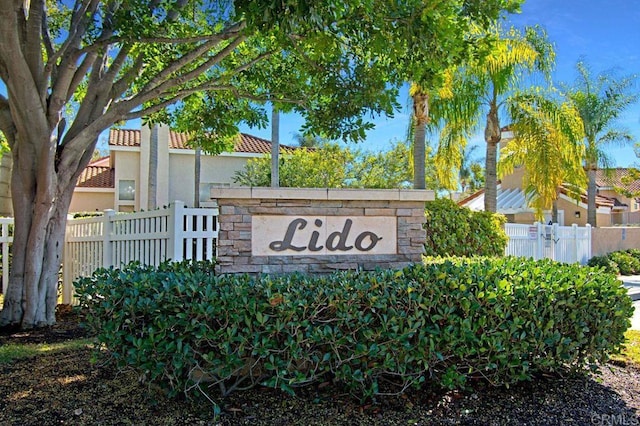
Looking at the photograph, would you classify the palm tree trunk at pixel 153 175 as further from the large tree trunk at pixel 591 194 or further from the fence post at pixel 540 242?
the large tree trunk at pixel 591 194

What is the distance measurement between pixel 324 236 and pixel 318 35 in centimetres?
197

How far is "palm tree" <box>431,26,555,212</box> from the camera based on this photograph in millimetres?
14586

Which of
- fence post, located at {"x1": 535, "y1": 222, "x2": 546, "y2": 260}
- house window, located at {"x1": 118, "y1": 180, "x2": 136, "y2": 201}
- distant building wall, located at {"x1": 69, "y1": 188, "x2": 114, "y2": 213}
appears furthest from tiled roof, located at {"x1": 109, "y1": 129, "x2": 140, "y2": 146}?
fence post, located at {"x1": 535, "y1": 222, "x2": 546, "y2": 260}

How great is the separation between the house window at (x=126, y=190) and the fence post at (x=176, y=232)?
662 inches

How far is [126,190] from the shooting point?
74.7 feet

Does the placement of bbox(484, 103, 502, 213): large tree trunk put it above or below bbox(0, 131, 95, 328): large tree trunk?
above

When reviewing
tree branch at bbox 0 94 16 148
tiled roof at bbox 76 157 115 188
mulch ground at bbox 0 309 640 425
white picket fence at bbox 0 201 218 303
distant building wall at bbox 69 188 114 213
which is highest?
tiled roof at bbox 76 157 115 188

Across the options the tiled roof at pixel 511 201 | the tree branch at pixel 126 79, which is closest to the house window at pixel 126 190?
the tree branch at pixel 126 79

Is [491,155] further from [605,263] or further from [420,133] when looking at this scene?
[605,263]

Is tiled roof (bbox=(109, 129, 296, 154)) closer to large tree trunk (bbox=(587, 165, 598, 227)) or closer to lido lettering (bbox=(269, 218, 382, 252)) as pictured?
large tree trunk (bbox=(587, 165, 598, 227))

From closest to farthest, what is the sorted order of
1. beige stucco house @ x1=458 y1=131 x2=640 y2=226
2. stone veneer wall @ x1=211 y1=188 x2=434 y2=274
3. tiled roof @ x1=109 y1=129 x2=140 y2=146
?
stone veneer wall @ x1=211 y1=188 x2=434 y2=274 → tiled roof @ x1=109 y1=129 x2=140 y2=146 → beige stucco house @ x1=458 y1=131 x2=640 y2=226

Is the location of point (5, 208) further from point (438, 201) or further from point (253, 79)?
point (438, 201)

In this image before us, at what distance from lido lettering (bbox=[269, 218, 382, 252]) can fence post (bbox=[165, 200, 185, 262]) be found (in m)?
2.52

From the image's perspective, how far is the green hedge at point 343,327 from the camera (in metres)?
3.85
